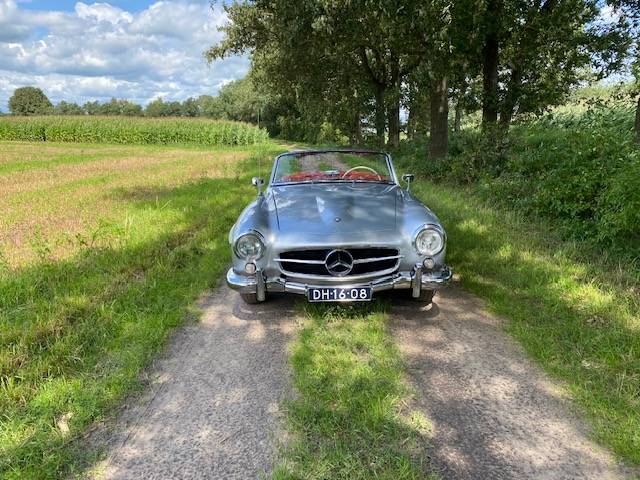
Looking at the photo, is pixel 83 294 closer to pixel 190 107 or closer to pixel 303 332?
pixel 303 332

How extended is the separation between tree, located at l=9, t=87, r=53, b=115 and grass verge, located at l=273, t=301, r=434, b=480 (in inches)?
4295

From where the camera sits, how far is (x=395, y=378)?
10.2ft

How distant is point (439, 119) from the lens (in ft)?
45.4

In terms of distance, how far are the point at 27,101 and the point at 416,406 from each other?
115 m

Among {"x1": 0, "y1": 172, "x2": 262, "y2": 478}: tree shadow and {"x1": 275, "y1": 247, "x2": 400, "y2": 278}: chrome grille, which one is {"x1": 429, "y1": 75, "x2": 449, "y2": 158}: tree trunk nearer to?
{"x1": 0, "y1": 172, "x2": 262, "y2": 478}: tree shadow

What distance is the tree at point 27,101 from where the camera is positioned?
309 ft

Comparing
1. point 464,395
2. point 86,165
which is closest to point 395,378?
point 464,395

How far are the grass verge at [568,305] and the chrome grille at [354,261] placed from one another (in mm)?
1176

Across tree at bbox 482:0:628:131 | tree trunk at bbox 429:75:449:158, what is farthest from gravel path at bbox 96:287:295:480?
tree trunk at bbox 429:75:449:158

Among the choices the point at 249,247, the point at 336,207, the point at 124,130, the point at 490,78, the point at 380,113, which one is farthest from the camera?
the point at 124,130

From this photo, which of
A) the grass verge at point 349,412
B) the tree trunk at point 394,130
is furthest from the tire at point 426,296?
the tree trunk at point 394,130

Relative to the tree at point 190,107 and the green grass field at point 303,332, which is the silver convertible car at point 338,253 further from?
the tree at point 190,107

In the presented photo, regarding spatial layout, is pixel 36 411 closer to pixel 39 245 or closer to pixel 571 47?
pixel 39 245

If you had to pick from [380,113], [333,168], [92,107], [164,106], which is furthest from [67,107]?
[333,168]
